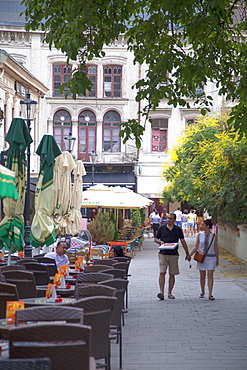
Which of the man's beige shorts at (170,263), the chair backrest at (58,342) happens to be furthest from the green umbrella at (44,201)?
the chair backrest at (58,342)

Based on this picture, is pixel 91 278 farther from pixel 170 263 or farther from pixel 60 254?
pixel 170 263

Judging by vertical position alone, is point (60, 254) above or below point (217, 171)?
below

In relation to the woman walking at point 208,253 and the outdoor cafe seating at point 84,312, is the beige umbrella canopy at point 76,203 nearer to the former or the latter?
the woman walking at point 208,253

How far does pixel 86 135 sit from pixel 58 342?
4653cm

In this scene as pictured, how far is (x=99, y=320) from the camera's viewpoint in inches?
268

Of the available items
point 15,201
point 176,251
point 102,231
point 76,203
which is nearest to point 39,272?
point 15,201

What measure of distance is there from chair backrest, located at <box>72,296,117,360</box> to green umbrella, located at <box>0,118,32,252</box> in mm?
5727

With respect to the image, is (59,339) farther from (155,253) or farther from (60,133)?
(60,133)

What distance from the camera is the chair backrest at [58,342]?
4918 millimetres

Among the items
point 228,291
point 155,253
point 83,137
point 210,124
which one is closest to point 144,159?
point 83,137

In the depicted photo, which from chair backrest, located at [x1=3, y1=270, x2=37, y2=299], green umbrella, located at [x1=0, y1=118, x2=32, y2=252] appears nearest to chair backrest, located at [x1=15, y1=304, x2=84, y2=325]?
chair backrest, located at [x1=3, y1=270, x2=37, y2=299]

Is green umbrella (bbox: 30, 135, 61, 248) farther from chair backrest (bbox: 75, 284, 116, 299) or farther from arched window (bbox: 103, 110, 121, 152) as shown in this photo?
arched window (bbox: 103, 110, 121, 152)

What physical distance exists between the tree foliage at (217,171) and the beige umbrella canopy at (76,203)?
489 cm

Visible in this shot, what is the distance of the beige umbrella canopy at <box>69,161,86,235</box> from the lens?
774 inches
